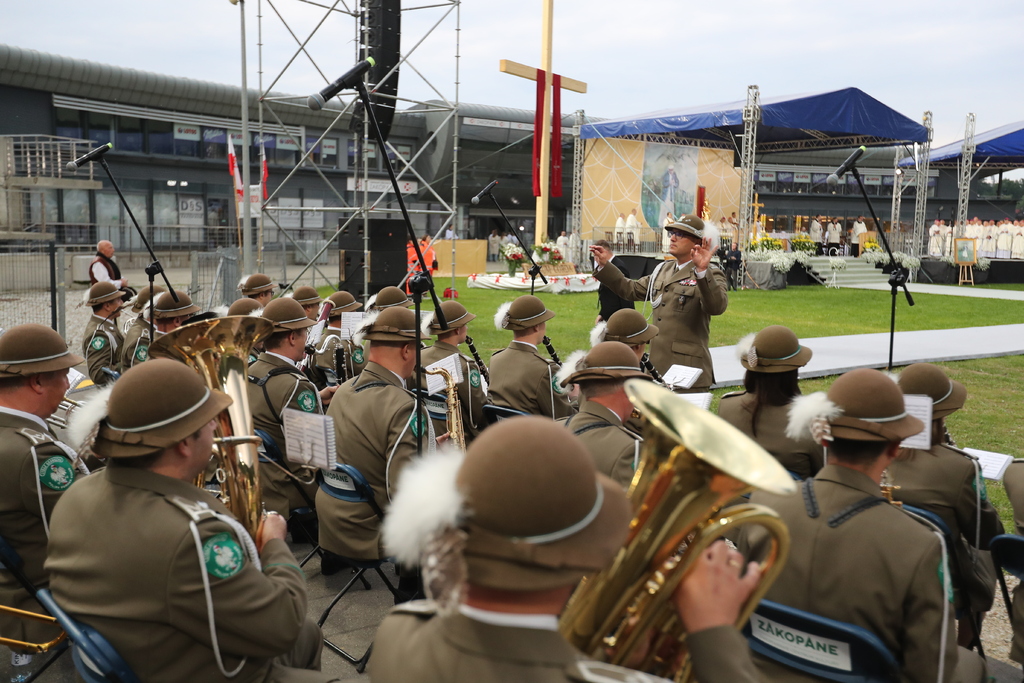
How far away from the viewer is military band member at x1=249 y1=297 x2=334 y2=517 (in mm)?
4551

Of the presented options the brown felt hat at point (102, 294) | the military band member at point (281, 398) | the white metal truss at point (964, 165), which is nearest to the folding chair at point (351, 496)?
the military band member at point (281, 398)

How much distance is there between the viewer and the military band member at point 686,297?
6.33 metres

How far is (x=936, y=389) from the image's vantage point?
3.37 meters

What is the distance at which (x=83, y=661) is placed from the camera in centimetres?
215

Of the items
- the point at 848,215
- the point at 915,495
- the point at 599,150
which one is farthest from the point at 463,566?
the point at 848,215

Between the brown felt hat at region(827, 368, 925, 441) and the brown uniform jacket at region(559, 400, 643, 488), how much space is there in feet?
3.18

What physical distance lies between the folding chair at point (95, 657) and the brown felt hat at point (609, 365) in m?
2.06

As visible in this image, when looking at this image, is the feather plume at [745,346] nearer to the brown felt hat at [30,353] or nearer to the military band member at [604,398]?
the military band member at [604,398]

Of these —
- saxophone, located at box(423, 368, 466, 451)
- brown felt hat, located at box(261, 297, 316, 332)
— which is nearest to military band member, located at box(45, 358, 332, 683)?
saxophone, located at box(423, 368, 466, 451)

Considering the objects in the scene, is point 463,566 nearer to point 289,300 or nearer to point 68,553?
point 68,553

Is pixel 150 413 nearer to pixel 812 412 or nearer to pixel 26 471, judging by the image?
pixel 26 471

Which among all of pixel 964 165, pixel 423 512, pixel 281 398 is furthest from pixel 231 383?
pixel 964 165

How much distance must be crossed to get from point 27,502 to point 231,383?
2.79 feet

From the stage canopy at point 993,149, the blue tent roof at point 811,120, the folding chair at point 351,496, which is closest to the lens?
the folding chair at point 351,496
